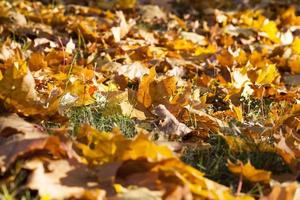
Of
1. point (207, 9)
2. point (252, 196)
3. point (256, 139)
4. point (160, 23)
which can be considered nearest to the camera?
point (252, 196)

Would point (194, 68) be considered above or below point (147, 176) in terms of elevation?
below

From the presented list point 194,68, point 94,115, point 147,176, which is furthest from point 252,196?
point 194,68

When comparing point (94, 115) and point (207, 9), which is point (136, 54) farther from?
point (207, 9)

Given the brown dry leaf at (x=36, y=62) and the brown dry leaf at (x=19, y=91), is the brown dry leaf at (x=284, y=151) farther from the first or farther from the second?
the brown dry leaf at (x=36, y=62)

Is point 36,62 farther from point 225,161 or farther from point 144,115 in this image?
point 225,161

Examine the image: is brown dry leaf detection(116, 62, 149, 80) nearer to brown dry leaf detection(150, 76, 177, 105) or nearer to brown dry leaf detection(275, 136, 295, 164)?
brown dry leaf detection(150, 76, 177, 105)
